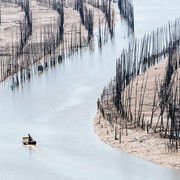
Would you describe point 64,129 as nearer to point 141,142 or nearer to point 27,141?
point 27,141

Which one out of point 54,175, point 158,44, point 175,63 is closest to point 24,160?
point 54,175

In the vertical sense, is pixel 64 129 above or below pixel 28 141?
below

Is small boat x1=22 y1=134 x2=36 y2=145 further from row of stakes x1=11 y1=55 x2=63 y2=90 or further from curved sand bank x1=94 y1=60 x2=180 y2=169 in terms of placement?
row of stakes x1=11 y1=55 x2=63 y2=90

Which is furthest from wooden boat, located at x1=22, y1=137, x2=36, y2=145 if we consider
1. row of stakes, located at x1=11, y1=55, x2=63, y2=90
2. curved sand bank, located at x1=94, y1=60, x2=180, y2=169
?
row of stakes, located at x1=11, y1=55, x2=63, y2=90

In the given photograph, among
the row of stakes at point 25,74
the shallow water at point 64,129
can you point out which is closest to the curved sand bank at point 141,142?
the shallow water at point 64,129

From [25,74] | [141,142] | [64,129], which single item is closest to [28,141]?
[64,129]

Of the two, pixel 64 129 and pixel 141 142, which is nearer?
pixel 141 142

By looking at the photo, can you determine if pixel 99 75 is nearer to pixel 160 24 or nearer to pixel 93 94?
pixel 93 94

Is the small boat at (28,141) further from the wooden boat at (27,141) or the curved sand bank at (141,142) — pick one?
the curved sand bank at (141,142)
